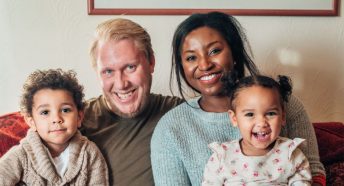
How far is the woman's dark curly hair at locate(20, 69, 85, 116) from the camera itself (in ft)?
4.76

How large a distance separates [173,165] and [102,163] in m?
0.27

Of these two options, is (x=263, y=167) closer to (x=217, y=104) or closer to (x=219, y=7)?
(x=217, y=104)

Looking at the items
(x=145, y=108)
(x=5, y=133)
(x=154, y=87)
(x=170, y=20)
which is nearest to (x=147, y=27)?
(x=170, y=20)

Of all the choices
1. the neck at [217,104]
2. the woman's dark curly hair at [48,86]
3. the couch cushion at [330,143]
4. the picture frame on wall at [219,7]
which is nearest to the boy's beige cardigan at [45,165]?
the woman's dark curly hair at [48,86]

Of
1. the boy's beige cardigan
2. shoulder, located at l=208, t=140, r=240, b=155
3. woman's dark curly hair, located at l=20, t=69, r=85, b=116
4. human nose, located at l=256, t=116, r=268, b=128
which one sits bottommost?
the boy's beige cardigan

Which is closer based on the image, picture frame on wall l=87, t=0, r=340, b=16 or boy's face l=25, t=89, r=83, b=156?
boy's face l=25, t=89, r=83, b=156

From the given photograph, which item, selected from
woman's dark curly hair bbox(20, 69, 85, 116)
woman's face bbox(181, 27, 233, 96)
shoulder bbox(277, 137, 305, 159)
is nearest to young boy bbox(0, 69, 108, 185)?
woman's dark curly hair bbox(20, 69, 85, 116)

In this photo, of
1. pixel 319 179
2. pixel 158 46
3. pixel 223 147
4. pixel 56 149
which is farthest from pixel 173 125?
pixel 158 46

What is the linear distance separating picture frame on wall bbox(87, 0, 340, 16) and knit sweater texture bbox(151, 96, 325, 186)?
2.21 ft

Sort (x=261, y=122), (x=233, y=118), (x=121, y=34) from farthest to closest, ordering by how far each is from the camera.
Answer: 1. (x=121, y=34)
2. (x=233, y=118)
3. (x=261, y=122)

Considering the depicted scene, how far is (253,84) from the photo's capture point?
1.31 m

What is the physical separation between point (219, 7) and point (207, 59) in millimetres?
663

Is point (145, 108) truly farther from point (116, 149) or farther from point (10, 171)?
point (10, 171)

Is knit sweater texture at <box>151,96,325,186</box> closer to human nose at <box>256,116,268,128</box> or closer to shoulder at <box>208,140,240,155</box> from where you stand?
shoulder at <box>208,140,240,155</box>
